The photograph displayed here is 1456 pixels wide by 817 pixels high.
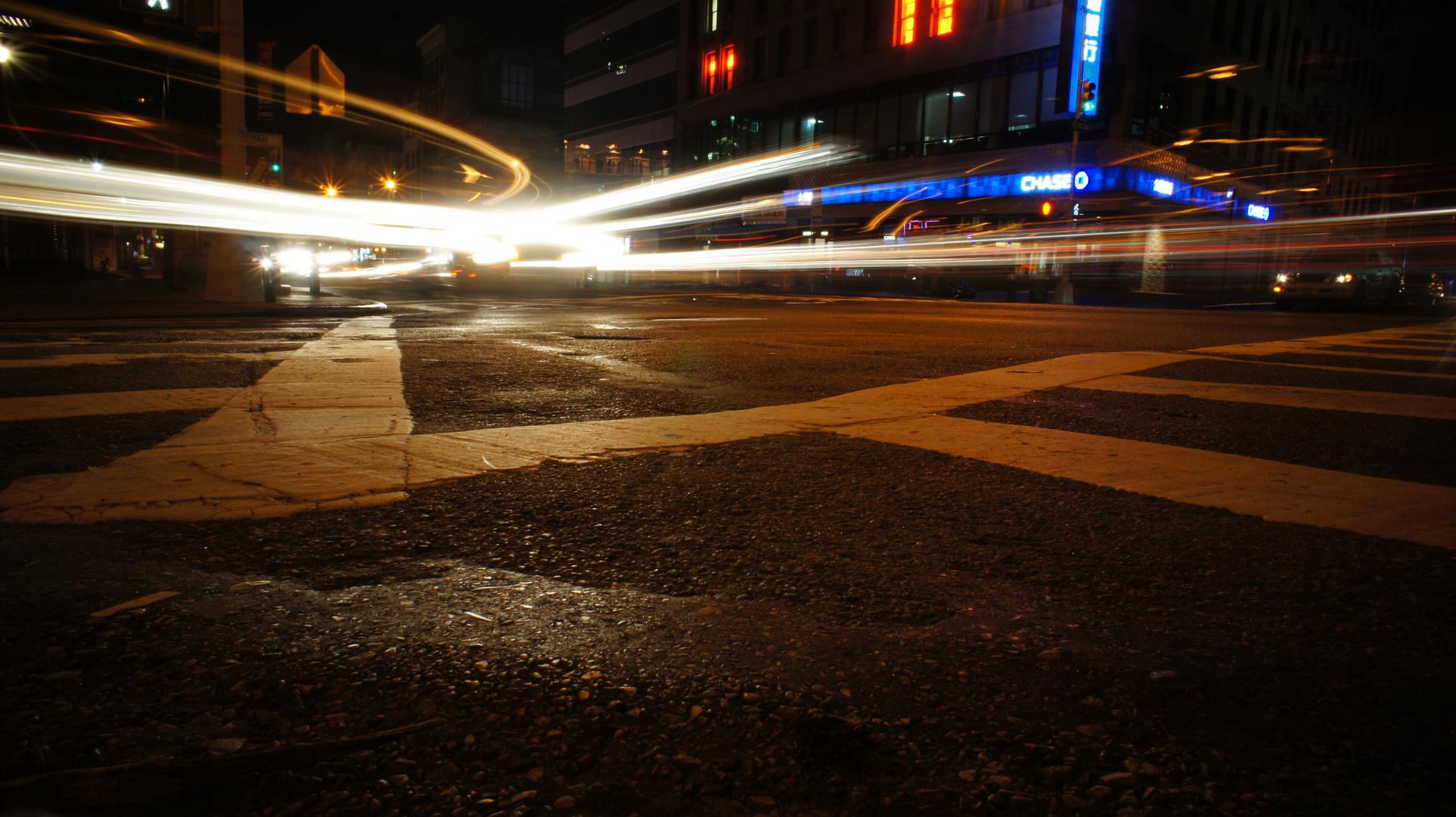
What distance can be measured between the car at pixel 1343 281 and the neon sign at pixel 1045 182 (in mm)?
12754

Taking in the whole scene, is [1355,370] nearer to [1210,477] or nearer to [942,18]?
[1210,477]

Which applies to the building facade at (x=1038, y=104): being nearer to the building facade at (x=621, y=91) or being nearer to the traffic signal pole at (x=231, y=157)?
the building facade at (x=621, y=91)

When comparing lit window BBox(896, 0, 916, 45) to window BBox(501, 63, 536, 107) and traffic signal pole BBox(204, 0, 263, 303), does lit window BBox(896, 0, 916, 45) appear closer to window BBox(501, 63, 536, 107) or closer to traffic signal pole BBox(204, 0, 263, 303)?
traffic signal pole BBox(204, 0, 263, 303)

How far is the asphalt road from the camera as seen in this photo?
129 cm

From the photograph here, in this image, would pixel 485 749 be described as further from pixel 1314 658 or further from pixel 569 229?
pixel 569 229

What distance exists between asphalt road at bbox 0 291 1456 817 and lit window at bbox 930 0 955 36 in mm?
37855

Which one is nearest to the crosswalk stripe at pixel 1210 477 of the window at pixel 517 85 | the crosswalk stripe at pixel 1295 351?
the crosswalk stripe at pixel 1295 351

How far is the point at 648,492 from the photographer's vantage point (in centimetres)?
292

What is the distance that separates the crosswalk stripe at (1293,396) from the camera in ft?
16.3

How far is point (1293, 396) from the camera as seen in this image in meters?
5.39

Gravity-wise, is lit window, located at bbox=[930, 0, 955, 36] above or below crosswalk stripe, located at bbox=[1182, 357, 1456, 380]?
above

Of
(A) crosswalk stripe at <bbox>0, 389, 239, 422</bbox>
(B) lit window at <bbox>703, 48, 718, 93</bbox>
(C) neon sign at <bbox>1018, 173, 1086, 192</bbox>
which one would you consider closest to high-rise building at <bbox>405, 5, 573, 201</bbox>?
(B) lit window at <bbox>703, 48, 718, 93</bbox>

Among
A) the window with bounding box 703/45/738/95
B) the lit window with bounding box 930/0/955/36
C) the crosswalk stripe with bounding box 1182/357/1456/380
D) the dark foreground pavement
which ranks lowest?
the dark foreground pavement

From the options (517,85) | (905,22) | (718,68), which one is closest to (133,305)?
(905,22)
